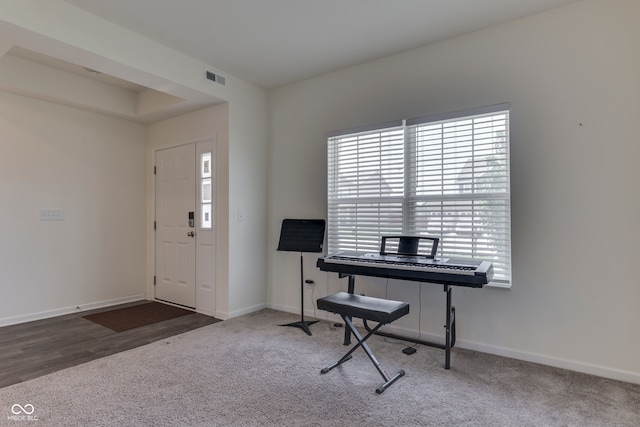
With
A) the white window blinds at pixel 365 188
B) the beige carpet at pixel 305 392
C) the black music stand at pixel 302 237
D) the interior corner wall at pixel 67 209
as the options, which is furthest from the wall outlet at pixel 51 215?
the white window blinds at pixel 365 188

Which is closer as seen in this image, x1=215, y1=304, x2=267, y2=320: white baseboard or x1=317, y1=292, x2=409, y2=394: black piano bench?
x1=317, y1=292, x2=409, y2=394: black piano bench

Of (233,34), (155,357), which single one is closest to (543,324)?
(155,357)

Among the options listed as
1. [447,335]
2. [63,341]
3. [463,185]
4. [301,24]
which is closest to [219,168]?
[301,24]

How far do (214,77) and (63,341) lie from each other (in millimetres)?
2943

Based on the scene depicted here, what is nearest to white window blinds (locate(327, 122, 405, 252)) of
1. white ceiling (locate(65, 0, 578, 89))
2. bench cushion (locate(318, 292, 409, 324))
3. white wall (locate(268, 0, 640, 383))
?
white wall (locate(268, 0, 640, 383))

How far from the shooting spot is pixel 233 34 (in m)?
3.01

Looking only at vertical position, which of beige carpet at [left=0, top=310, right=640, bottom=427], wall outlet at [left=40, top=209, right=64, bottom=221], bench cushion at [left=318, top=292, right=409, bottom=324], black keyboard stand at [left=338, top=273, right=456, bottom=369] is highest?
wall outlet at [left=40, top=209, right=64, bottom=221]

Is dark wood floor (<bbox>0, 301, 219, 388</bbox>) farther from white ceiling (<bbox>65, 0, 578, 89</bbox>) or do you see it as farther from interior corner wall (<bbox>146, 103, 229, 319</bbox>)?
white ceiling (<bbox>65, 0, 578, 89</bbox>)

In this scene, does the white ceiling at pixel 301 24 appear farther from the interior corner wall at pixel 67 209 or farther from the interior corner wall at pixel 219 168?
the interior corner wall at pixel 67 209

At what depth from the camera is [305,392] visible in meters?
2.26

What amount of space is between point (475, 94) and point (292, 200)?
2194 mm

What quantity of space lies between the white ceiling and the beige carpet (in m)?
2.73

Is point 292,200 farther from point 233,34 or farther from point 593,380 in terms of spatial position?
point 593,380

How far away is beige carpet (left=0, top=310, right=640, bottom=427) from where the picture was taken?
196 cm
